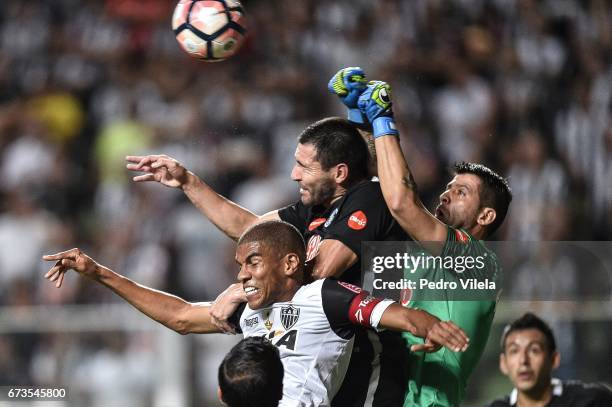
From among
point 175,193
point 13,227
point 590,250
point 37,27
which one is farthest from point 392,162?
point 37,27

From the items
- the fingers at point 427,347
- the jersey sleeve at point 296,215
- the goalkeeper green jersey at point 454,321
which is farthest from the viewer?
the jersey sleeve at point 296,215

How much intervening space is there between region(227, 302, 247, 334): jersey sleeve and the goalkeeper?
2.37ft

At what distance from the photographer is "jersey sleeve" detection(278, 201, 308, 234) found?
516cm

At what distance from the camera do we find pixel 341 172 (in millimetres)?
4824

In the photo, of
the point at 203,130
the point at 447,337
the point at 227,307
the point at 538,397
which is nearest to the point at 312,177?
the point at 227,307

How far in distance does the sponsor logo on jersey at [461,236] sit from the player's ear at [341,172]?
0.57 metres

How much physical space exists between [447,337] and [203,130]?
20.8 ft

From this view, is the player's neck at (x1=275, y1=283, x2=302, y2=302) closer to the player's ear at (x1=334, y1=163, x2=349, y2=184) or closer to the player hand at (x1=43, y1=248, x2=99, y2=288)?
the player's ear at (x1=334, y1=163, x2=349, y2=184)

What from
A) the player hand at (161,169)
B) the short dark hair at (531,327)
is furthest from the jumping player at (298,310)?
the player hand at (161,169)

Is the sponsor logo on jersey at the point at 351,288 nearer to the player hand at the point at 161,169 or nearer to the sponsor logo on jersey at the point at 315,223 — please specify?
the sponsor logo on jersey at the point at 315,223

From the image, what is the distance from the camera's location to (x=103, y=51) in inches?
433

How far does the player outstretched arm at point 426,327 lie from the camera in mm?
3844

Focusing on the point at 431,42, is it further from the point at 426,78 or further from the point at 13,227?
the point at 13,227

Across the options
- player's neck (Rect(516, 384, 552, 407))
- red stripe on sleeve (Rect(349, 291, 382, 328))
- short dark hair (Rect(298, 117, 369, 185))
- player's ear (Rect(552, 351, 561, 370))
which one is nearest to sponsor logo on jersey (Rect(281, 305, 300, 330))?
red stripe on sleeve (Rect(349, 291, 382, 328))
